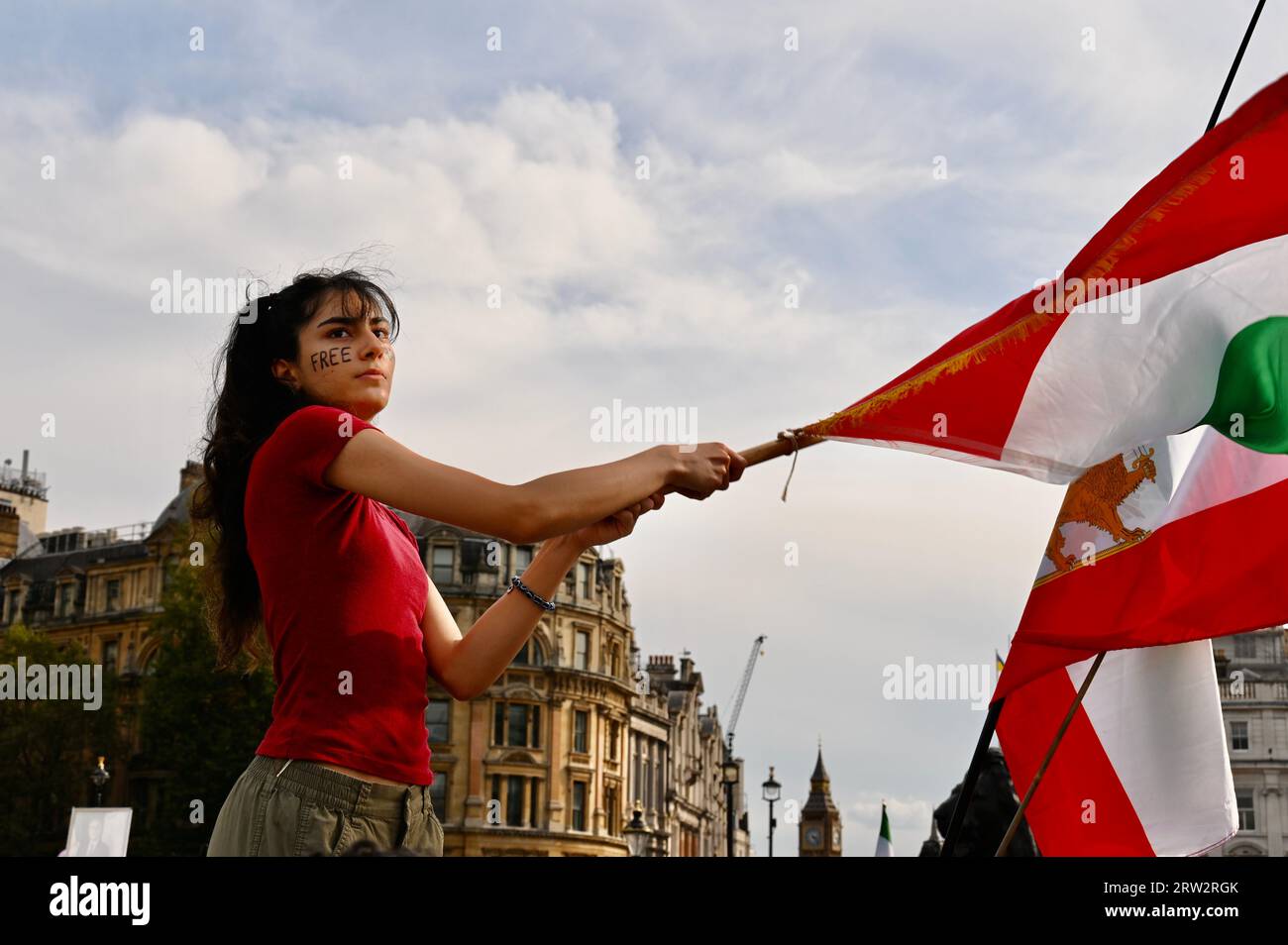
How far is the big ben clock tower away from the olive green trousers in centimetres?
14063

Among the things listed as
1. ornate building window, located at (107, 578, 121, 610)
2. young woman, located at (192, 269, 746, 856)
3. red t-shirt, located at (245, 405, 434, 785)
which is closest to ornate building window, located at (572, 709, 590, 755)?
ornate building window, located at (107, 578, 121, 610)

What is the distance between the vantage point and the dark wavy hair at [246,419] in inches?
144

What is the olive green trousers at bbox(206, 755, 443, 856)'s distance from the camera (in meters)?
3.06

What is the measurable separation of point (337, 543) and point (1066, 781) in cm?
435

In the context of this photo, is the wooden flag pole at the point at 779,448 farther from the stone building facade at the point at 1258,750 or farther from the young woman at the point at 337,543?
the stone building facade at the point at 1258,750

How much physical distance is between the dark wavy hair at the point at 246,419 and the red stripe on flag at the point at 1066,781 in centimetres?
404

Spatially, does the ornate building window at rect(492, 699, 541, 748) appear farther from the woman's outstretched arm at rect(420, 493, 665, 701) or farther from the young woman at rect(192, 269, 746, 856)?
the young woman at rect(192, 269, 746, 856)

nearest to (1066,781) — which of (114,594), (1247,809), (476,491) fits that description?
(476,491)

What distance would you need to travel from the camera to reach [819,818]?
143 m

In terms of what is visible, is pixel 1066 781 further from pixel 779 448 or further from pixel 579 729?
pixel 579 729

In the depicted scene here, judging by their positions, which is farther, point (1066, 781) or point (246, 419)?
point (1066, 781)

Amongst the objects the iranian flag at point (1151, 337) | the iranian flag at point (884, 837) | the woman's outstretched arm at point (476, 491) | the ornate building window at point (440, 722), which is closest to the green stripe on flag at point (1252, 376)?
the iranian flag at point (1151, 337)
